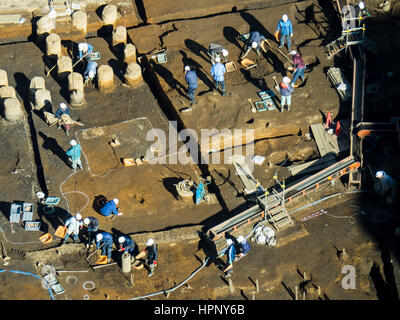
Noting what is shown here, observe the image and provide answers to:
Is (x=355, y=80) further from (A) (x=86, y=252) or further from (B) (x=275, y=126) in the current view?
(A) (x=86, y=252)

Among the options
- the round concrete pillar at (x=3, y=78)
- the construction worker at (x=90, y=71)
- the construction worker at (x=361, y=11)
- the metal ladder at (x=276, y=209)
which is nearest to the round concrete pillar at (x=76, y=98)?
the construction worker at (x=90, y=71)

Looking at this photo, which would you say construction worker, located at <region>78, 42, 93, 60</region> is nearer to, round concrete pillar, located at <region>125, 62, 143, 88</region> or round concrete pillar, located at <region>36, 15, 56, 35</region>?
round concrete pillar, located at <region>125, 62, 143, 88</region>

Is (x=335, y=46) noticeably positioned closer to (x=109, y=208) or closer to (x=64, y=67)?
(x=64, y=67)

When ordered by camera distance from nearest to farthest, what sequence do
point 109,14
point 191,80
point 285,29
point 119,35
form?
1. point 191,80
2. point 285,29
3. point 119,35
4. point 109,14

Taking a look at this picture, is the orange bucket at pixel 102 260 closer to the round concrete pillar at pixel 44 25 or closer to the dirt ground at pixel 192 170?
the dirt ground at pixel 192 170

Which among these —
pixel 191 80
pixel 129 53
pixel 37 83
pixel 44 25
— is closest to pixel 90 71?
pixel 129 53

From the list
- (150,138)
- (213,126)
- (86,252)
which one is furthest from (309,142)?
(86,252)
